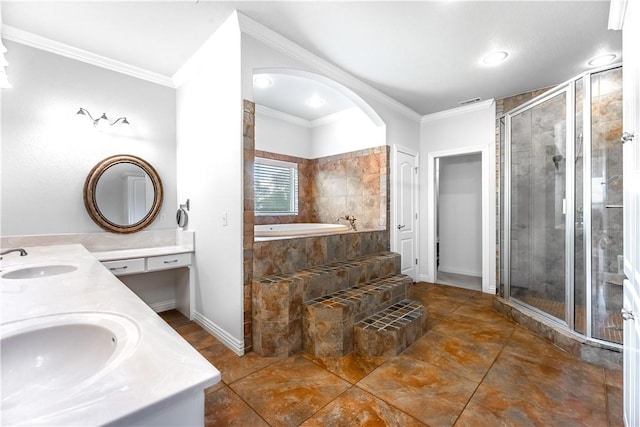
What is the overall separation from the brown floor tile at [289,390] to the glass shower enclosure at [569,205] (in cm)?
209

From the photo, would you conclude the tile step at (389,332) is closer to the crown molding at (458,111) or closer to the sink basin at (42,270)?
the sink basin at (42,270)

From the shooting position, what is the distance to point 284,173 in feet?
14.9

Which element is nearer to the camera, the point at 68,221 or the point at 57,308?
the point at 57,308

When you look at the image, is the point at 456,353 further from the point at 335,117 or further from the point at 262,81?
the point at 335,117

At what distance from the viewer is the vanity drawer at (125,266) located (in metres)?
2.45

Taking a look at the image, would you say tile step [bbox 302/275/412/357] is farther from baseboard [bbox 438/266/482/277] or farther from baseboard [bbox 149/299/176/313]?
baseboard [bbox 438/266/482/277]

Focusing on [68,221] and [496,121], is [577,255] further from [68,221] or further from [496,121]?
[68,221]

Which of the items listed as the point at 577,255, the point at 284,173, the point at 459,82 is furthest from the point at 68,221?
the point at 577,255

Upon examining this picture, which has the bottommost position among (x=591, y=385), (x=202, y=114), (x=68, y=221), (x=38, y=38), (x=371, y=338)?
(x=591, y=385)

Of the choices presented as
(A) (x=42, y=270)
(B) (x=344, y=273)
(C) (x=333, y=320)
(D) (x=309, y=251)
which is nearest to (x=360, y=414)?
(C) (x=333, y=320)

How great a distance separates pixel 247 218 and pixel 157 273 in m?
1.61

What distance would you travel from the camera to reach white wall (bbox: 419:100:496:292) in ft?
12.2

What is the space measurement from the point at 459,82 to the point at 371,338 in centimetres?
291

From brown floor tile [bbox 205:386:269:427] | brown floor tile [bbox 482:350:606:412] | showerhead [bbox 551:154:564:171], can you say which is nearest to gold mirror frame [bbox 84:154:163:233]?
brown floor tile [bbox 205:386:269:427]
